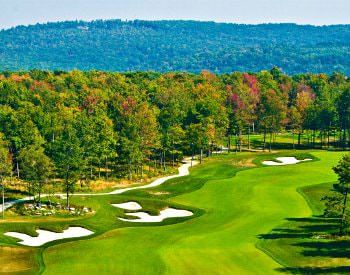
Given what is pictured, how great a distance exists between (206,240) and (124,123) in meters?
67.4

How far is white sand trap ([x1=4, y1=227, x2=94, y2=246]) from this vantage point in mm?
64300

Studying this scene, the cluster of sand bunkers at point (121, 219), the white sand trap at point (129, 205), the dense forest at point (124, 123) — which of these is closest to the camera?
the cluster of sand bunkers at point (121, 219)

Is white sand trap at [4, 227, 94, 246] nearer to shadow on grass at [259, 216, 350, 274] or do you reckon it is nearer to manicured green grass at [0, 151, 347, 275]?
manicured green grass at [0, 151, 347, 275]

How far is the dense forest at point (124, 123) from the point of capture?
3880 inches

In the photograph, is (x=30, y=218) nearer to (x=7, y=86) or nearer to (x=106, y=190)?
(x=106, y=190)

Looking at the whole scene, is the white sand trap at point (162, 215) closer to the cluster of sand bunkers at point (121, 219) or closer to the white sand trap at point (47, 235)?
the cluster of sand bunkers at point (121, 219)

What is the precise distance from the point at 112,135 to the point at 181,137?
19657 mm

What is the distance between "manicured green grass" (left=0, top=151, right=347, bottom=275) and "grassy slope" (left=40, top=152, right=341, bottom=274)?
0.09m

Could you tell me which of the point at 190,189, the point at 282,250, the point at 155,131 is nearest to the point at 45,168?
the point at 190,189

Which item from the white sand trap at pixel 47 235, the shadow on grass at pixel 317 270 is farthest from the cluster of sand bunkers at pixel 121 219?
the shadow on grass at pixel 317 270

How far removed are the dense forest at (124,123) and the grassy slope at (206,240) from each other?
16.8 metres

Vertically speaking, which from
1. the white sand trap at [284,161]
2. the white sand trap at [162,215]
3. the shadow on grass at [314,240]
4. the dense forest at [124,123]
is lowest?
the white sand trap at [162,215]

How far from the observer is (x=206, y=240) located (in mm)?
62750

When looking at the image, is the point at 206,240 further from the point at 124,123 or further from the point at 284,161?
the point at 284,161
